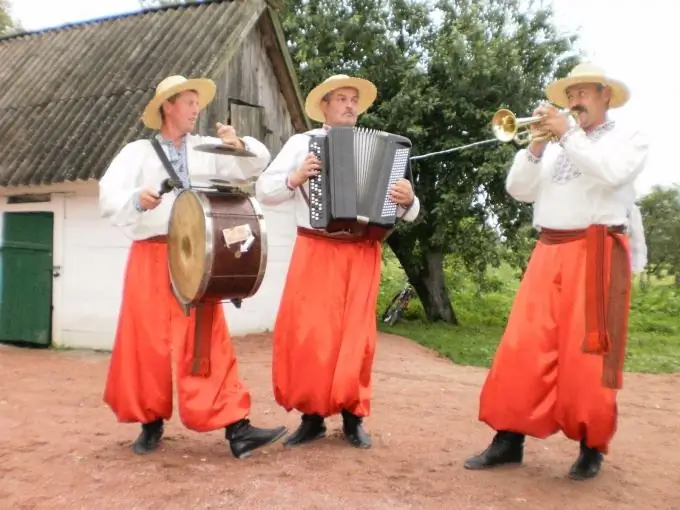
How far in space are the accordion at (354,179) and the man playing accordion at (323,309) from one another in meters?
0.09

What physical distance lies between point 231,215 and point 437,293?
38.1ft

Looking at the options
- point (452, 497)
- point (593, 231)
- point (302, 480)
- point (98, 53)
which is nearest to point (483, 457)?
point (452, 497)

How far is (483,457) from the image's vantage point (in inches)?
154

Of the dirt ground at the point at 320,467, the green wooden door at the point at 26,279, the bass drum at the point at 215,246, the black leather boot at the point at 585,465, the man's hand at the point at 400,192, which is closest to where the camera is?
the dirt ground at the point at 320,467

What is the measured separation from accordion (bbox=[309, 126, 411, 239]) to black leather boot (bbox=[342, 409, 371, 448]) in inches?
42.8

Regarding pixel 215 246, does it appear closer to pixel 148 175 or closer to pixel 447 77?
pixel 148 175

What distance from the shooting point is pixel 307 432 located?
430cm

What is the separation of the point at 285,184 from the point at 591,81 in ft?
5.40

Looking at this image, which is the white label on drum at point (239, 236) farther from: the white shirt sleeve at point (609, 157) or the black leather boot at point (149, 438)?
the white shirt sleeve at point (609, 157)

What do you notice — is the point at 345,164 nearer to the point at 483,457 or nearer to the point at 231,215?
the point at 231,215

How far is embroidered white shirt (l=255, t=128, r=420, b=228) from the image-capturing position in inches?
162

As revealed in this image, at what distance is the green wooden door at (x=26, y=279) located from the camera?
979 centimetres

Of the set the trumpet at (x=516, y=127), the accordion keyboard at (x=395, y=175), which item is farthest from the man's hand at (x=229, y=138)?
the trumpet at (x=516, y=127)

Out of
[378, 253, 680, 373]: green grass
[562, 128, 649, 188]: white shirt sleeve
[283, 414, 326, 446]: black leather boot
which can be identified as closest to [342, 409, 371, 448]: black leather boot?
[283, 414, 326, 446]: black leather boot
